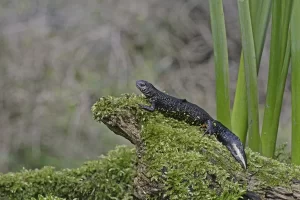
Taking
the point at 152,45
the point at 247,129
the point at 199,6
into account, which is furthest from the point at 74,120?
the point at 247,129

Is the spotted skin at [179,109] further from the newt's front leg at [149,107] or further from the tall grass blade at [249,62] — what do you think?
the tall grass blade at [249,62]

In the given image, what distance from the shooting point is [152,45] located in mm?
3326

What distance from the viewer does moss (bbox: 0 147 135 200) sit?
146 centimetres

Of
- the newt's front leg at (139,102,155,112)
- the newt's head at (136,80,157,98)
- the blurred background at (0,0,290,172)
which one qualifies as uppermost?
the blurred background at (0,0,290,172)

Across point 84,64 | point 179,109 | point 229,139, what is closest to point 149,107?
point 179,109

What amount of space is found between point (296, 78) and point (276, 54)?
3.6 inches

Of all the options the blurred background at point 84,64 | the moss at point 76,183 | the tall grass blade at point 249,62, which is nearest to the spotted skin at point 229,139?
the tall grass blade at point 249,62

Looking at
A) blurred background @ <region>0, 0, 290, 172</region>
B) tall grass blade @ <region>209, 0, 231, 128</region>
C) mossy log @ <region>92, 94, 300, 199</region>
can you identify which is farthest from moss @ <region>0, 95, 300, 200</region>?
blurred background @ <region>0, 0, 290, 172</region>

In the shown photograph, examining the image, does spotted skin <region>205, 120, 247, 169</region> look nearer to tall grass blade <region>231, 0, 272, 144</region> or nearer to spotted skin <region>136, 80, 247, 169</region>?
spotted skin <region>136, 80, 247, 169</region>

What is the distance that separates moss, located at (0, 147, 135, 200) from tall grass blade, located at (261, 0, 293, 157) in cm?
48

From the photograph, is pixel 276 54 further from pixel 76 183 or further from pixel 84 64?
pixel 84 64

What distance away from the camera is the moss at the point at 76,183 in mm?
1460

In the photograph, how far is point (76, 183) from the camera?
1497 millimetres

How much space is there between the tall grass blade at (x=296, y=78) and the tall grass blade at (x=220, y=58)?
0.19 metres
